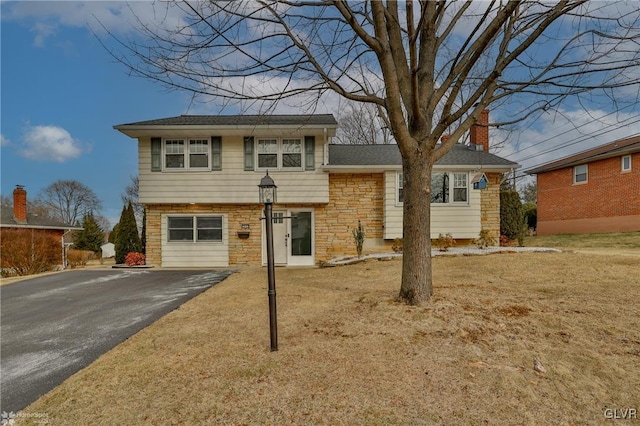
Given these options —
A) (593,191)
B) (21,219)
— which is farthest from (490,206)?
(21,219)

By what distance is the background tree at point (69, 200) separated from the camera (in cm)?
3195

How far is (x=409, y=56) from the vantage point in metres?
4.50

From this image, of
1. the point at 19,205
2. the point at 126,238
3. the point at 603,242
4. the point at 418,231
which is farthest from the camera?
the point at 19,205

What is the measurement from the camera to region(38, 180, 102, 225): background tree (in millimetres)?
31953

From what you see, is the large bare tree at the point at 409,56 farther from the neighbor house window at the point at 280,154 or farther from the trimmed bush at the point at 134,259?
the trimmed bush at the point at 134,259

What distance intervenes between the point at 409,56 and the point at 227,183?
7.64 meters

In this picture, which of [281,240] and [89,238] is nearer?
[281,240]

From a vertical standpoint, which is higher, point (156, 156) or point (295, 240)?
point (156, 156)

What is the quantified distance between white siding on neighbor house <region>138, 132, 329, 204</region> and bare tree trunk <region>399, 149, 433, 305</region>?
21.4 ft

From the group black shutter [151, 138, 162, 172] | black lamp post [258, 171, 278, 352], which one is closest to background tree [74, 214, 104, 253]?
black shutter [151, 138, 162, 172]

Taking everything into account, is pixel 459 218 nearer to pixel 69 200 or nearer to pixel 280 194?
pixel 280 194

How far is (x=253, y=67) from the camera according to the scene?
14.5ft

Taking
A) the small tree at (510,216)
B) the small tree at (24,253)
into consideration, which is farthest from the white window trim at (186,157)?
the small tree at (510,216)

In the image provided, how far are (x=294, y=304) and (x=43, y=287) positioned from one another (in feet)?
23.3
